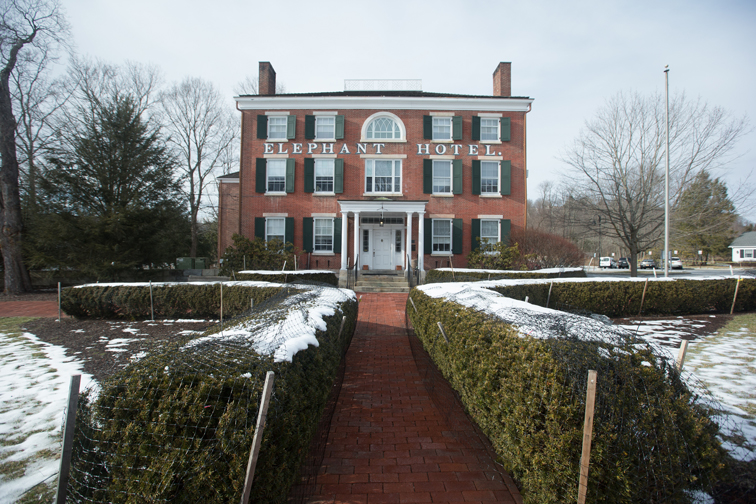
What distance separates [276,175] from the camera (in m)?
17.9

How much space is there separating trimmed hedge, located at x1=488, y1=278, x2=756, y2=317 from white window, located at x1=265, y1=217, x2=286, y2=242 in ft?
41.0

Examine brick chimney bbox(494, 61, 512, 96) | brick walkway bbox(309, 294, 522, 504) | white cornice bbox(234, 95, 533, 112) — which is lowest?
brick walkway bbox(309, 294, 522, 504)

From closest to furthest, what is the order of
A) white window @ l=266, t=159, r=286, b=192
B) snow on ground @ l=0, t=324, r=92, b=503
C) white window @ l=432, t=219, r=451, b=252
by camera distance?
snow on ground @ l=0, t=324, r=92, b=503 → white window @ l=432, t=219, r=451, b=252 → white window @ l=266, t=159, r=286, b=192

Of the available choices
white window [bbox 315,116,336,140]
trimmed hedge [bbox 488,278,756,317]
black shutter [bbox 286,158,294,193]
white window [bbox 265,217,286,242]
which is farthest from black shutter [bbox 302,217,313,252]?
trimmed hedge [bbox 488,278,756,317]

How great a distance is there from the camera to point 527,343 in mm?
2625

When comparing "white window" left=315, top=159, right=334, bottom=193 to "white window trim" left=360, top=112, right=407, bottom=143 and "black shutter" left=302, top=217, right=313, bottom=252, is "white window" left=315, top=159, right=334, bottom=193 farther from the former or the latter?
"white window trim" left=360, top=112, right=407, bottom=143

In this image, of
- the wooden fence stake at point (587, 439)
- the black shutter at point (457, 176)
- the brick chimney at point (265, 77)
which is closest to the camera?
the wooden fence stake at point (587, 439)

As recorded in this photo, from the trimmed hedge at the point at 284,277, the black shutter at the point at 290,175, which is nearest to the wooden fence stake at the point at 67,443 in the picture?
the trimmed hedge at the point at 284,277

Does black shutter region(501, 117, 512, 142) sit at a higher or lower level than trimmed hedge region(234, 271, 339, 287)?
higher

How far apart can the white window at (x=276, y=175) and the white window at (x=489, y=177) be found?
395 inches

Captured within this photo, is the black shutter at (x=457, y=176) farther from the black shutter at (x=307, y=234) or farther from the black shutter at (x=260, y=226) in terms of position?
the black shutter at (x=260, y=226)

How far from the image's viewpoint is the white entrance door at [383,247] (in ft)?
58.1

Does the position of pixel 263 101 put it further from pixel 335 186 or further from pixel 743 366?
pixel 743 366

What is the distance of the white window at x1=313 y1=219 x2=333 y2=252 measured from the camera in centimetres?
1769
